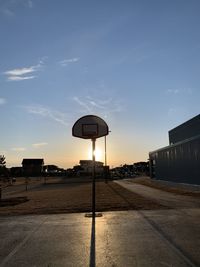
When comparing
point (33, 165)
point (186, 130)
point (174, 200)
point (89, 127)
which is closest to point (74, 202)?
point (174, 200)

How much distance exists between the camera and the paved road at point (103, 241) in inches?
283

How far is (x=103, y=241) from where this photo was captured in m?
8.93

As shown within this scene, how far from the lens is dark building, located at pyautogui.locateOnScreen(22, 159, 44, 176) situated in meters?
148

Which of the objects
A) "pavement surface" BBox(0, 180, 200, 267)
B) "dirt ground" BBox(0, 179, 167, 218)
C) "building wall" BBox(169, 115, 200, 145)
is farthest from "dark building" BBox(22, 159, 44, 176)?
"pavement surface" BBox(0, 180, 200, 267)

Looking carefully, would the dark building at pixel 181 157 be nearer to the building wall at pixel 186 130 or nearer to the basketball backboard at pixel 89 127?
the building wall at pixel 186 130

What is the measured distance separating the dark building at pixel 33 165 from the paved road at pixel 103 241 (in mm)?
136145

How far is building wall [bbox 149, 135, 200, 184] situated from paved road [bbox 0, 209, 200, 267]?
58.5 feet

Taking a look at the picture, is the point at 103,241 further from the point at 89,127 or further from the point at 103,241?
the point at 89,127

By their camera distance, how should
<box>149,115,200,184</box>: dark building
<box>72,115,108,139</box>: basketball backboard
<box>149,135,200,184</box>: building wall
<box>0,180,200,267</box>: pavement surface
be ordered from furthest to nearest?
<box>149,115,200,184</box>: dark building → <box>149,135,200,184</box>: building wall → <box>72,115,108,139</box>: basketball backboard → <box>0,180,200,267</box>: pavement surface

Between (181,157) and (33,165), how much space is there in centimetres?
11693

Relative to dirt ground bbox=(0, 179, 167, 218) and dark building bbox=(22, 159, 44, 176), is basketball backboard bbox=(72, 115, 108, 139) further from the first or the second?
dark building bbox=(22, 159, 44, 176)

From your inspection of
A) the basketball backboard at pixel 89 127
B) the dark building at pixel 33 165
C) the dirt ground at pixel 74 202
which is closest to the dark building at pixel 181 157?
the dirt ground at pixel 74 202

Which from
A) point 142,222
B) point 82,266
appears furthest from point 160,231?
point 82,266

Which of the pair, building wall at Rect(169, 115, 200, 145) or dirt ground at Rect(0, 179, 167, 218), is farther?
building wall at Rect(169, 115, 200, 145)
